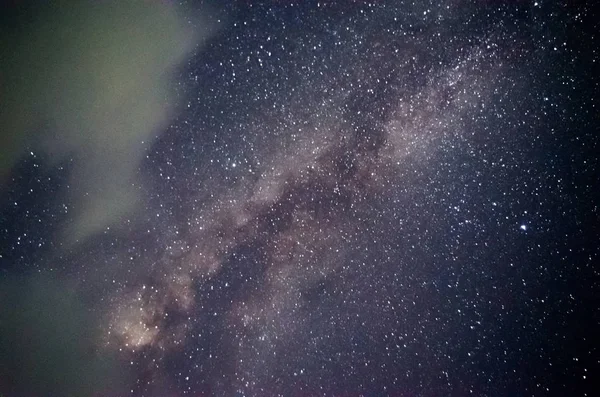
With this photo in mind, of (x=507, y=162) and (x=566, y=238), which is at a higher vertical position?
(x=507, y=162)

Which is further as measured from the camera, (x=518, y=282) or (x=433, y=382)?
(x=433, y=382)

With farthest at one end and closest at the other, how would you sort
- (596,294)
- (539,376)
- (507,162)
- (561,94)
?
(539,376)
(596,294)
(507,162)
(561,94)

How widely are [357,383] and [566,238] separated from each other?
5.74ft

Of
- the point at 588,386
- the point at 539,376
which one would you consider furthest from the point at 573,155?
the point at 588,386

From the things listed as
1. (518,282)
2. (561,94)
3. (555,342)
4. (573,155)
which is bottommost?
(555,342)

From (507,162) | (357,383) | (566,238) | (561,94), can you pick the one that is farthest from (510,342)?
(561,94)

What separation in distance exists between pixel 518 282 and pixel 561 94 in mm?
1233

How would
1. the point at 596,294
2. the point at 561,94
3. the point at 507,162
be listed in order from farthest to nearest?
the point at 596,294, the point at 507,162, the point at 561,94

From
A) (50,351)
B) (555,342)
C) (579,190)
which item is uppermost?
(50,351)

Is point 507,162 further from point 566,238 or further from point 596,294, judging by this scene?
point 596,294

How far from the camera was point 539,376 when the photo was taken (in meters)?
2.41

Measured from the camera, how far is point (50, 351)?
2.56m

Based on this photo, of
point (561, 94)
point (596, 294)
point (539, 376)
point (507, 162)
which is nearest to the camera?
point (561, 94)

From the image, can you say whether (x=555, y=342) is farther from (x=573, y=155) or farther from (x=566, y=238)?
(x=573, y=155)
